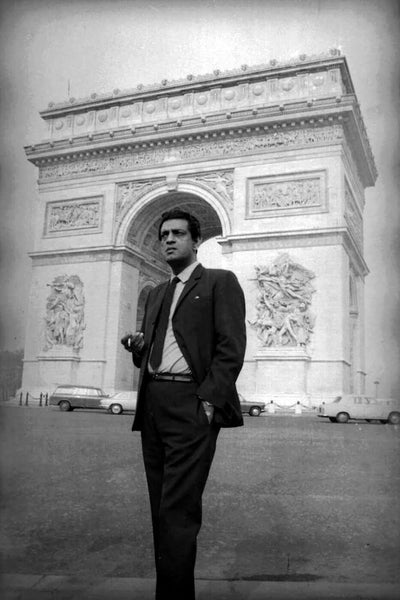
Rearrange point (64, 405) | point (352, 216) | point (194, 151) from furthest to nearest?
1. point (194, 151)
2. point (352, 216)
3. point (64, 405)

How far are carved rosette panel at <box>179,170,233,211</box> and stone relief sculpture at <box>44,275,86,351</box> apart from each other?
5.38 m

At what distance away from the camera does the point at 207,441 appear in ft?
7.68

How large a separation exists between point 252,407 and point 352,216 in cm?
774

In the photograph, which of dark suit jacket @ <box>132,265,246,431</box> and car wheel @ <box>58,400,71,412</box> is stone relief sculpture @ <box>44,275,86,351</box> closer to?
car wheel @ <box>58,400,71,412</box>

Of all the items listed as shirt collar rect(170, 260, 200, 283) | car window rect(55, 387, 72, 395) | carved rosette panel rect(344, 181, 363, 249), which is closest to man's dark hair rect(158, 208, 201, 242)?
shirt collar rect(170, 260, 200, 283)

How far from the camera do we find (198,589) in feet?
8.60

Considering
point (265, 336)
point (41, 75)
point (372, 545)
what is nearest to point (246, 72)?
point (265, 336)

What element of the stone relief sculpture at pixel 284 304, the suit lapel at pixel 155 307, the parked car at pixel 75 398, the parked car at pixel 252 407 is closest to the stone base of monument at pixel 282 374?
the stone relief sculpture at pixel 284 304

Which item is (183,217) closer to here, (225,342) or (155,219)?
(225,342)

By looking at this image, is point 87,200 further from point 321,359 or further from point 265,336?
point 321,359

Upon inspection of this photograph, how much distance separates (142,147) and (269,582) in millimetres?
18721

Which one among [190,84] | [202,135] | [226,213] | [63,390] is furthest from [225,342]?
[190,84]

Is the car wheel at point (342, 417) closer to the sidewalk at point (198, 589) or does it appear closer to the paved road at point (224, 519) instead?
the paved road at point (224, 519)

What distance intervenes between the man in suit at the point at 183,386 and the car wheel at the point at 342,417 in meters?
11.1
